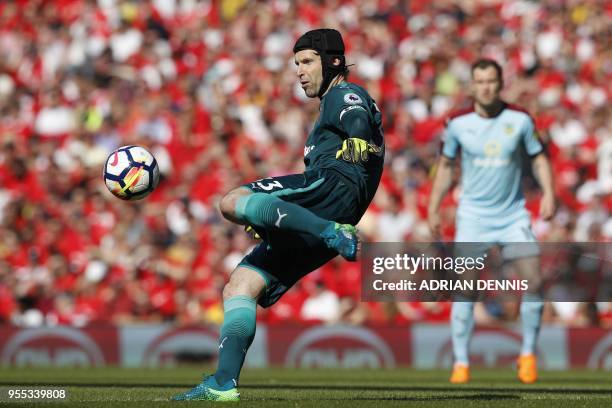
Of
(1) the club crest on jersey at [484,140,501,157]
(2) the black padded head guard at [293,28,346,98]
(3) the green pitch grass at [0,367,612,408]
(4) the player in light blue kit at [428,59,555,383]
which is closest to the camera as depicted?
(3) the green pitch grass at [0,367,612,408]

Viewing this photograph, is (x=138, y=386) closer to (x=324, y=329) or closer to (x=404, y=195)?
(x=324, y=329)

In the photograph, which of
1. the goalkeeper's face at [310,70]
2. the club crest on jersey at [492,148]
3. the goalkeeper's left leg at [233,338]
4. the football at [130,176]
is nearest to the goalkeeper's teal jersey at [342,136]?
the goalkeeper's face at [310,70]

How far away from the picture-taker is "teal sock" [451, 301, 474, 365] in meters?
11.1

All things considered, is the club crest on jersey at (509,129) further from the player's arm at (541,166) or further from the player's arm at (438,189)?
the player's arm at (438,189)

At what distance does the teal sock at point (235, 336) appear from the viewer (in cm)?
711

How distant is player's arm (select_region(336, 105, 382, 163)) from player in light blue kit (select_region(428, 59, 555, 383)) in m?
4.38

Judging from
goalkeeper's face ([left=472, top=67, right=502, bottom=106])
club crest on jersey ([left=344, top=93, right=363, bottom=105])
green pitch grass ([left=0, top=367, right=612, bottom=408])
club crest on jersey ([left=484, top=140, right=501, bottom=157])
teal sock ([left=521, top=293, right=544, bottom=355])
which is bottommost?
green pitch grass ([left=0, top=367, right=612, bottom=408])

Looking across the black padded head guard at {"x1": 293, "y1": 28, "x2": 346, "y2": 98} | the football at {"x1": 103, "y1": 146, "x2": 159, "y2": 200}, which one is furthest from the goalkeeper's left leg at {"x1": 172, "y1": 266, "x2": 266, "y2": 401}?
the black padded head guard at {"x1": 293, "y1": 28, "x2": 346, "y2": 98}

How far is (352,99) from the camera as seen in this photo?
7211 mm

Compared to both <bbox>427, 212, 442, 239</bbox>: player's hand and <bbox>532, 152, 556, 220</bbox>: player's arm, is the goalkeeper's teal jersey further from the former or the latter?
<bbox>427, 212, 442, 239</bbox>: player's hand

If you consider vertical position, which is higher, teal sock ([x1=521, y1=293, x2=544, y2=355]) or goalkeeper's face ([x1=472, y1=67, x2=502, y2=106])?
goalkeeper's face ([x1=472, y1=67, x2=502, y2=106])

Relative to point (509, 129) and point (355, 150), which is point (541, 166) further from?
point (355, 150)

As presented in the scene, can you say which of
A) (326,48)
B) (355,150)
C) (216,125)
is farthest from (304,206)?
(216,125)

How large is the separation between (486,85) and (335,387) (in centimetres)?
332
